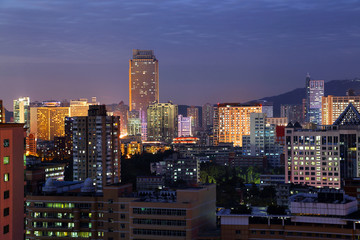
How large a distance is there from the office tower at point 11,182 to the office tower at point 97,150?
63154mm

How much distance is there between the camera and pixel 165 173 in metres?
103

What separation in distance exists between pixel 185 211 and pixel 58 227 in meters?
12.7

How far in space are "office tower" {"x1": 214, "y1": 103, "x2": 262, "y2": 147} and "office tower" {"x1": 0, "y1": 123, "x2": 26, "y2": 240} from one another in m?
163

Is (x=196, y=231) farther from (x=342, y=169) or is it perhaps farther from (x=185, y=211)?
(x=342, y=169)

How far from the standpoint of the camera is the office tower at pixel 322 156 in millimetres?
88625

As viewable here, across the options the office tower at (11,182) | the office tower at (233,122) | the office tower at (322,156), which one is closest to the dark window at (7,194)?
the office tower at (11,182)

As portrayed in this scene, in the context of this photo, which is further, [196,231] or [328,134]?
[328,134]

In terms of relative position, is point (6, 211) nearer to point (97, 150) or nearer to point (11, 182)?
point (11, 182)

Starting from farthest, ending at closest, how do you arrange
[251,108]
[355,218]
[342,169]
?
[251,108]
[342,169]
[355,218]

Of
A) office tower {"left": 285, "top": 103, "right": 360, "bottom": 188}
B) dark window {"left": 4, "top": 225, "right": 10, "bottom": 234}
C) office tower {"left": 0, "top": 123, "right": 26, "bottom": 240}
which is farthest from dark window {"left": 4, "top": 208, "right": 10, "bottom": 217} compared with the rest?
office tower {"left": 285, "top": 103, "right": 360, "bottom": 188}

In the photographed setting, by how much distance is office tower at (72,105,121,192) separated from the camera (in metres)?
87.1

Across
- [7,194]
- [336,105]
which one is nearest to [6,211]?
[7,194]

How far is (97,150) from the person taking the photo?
87.9 metres

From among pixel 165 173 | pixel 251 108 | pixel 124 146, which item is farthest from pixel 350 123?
pixel 251 108
